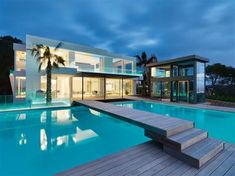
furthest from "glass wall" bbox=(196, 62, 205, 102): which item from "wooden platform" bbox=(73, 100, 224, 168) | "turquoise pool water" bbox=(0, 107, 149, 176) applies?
"wooden platform" bbox=(73, 100, 224, 168)

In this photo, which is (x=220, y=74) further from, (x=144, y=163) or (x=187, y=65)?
(x=144, y=163)

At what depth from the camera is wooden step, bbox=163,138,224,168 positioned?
10.6 feet

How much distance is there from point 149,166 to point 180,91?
13.9 metres

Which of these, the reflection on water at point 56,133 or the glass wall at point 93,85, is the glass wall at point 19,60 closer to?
the glass wall at point 93,85

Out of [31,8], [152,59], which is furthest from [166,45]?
[31,8]

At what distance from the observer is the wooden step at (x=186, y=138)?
12.0ft

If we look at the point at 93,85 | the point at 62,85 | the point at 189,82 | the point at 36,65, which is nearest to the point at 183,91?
the point at 189,82

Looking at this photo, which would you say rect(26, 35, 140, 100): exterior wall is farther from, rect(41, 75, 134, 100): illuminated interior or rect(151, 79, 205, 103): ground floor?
rect(151, 79, 205, 103): ground floor

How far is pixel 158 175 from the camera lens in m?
2.91

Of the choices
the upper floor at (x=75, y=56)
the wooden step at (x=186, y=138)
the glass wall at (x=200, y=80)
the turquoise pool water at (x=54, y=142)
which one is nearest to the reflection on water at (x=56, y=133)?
the turquoise pool water at (x=54, y=142)

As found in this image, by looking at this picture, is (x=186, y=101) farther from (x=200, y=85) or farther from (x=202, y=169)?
(x=202, y=169)

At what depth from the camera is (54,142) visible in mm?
5770

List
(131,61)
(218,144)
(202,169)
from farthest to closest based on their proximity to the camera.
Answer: (131,61) → (218,144) → (202,169)

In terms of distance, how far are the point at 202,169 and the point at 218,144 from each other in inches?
49.0
